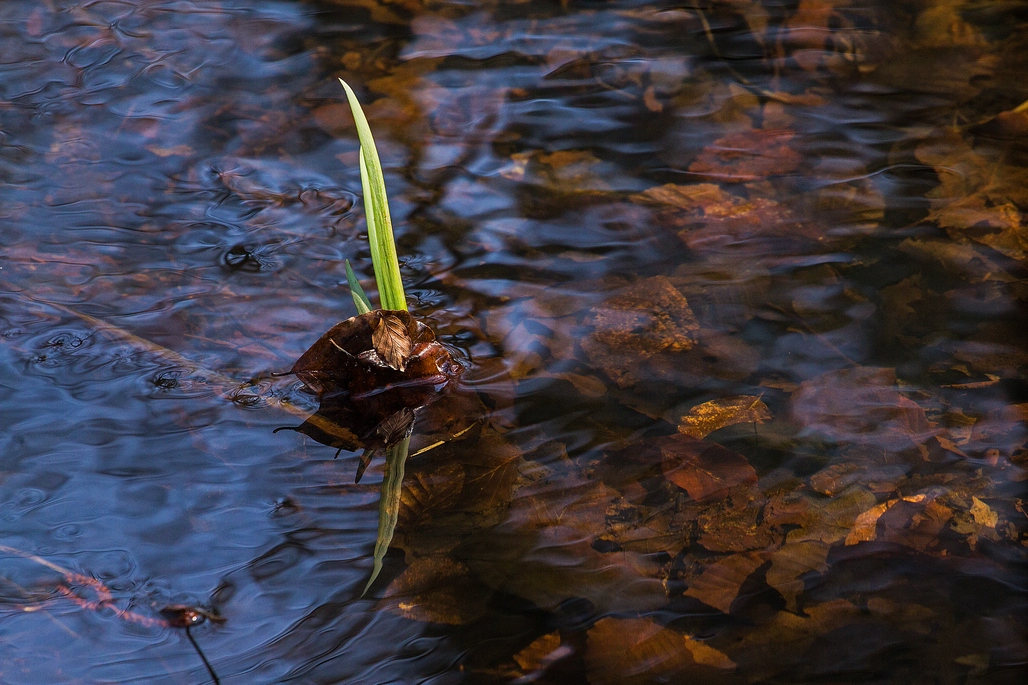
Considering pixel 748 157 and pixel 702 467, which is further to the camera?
pixel 748 157

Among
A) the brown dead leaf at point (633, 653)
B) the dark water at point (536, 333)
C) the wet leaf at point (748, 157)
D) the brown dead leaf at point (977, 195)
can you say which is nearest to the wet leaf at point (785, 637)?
the dark water at point (536, 333)

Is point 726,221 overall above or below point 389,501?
above

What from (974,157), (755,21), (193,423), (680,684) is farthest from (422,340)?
(755,21)

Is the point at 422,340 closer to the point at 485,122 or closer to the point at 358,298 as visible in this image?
the point at 358,298

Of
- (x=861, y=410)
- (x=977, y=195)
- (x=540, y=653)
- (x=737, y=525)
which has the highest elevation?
(x=977, y=195)

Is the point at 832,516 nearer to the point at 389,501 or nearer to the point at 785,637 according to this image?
the point at 785,637

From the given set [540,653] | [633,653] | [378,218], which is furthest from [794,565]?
[378,218]
